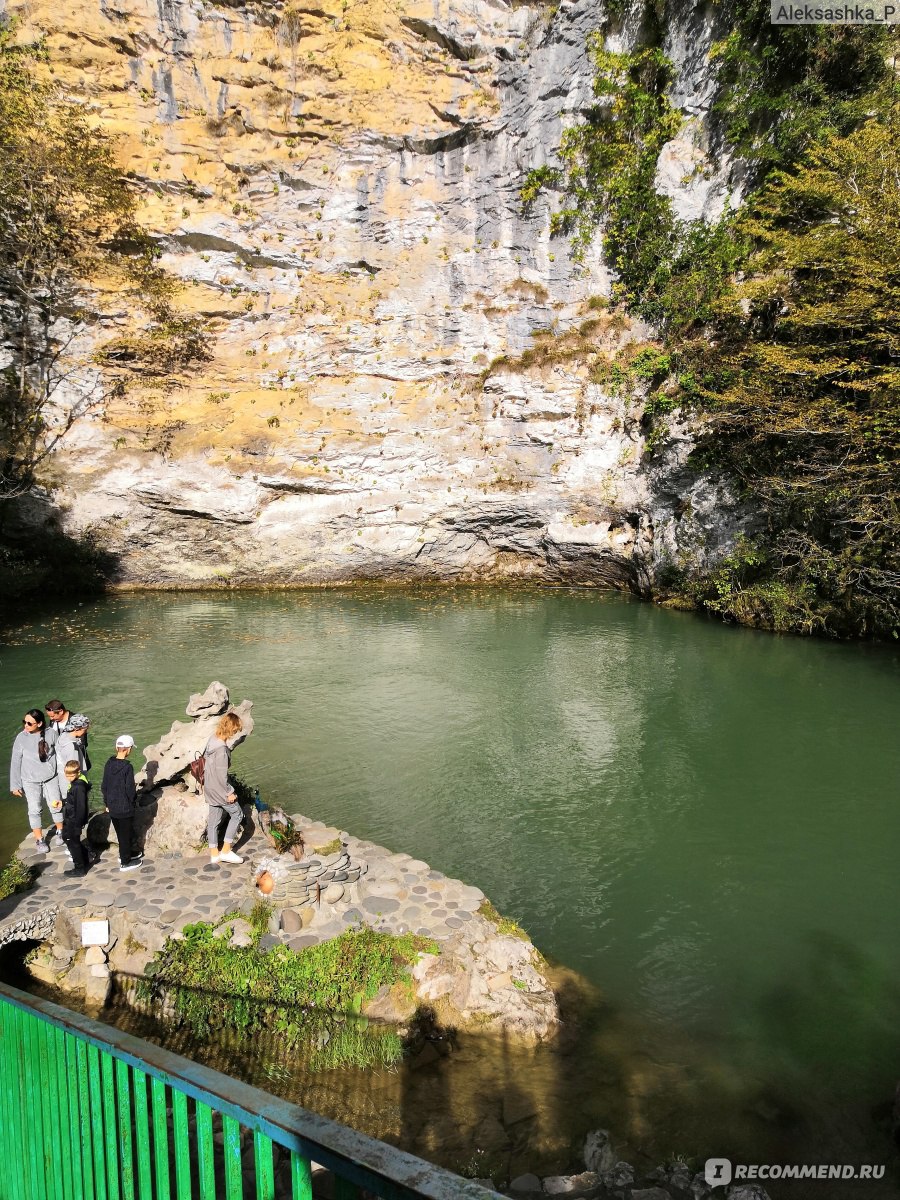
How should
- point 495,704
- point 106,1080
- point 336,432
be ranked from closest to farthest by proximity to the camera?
point 106,1080 → point 495,704 → point 336,432

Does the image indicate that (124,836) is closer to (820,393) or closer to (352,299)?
(820,393)

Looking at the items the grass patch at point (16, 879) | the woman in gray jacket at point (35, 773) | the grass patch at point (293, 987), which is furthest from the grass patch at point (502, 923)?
the woman in gray jacket at point (35, 773)

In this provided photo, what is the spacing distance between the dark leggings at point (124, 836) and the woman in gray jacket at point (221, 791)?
0.77 metres

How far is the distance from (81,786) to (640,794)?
750cm

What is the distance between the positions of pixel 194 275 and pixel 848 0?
77.7 ft

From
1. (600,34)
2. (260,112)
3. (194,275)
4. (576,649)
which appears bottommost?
(576,649)

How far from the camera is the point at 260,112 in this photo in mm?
26844

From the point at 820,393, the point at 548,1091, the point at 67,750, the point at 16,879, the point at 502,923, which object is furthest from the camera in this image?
the point at 820,393

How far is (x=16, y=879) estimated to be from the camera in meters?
6.77

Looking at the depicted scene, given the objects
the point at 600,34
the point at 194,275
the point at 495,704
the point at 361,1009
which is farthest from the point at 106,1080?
the point at 600,34

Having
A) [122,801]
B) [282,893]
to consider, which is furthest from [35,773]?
[282,893]

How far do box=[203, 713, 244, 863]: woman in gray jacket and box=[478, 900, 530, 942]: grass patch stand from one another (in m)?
2.54

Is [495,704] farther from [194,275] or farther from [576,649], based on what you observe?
[194,275]

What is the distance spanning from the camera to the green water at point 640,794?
17.9 ft
